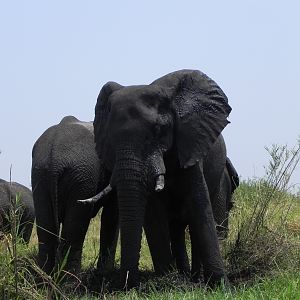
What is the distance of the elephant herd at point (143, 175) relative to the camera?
612 centimetres

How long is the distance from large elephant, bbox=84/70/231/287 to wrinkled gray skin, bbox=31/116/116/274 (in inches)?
21.8

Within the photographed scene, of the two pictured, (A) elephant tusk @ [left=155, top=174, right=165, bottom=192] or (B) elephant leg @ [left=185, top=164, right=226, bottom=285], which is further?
(B) elephant leg @ [left=185, top=164, right=226, bottom=285]

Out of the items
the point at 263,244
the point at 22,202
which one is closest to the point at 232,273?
the point at 263,244

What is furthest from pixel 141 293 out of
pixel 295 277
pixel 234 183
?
pixel 234 183

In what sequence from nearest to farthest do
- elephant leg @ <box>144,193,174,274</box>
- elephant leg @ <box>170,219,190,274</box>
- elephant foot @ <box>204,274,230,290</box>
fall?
1. elephant foot @ <box>204,274,230,290</box>
2. elephant leg @ <box>144,193,174,274</box>
3. elephant leg @ <box>170,219,190,274</box>

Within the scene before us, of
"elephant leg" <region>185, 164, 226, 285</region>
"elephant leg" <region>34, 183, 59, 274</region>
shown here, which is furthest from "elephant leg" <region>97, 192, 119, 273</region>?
"elephant leg" <region>185, 164, 226, 285</region>

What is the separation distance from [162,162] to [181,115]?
0.54 metres

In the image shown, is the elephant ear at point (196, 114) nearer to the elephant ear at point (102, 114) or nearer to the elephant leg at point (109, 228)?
the elephant ear at point (102, 114)

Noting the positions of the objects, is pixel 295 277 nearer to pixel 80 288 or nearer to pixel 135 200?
pixel 135 200

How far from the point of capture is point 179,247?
7609 millimetres

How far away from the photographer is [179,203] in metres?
6.89

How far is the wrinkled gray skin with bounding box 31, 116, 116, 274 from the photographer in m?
7.25

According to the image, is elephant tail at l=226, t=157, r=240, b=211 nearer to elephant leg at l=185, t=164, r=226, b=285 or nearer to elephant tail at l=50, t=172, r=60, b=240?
elephant leg at l=185, t=164, r=226, b=285

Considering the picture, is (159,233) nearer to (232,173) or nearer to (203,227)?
(203,227)
